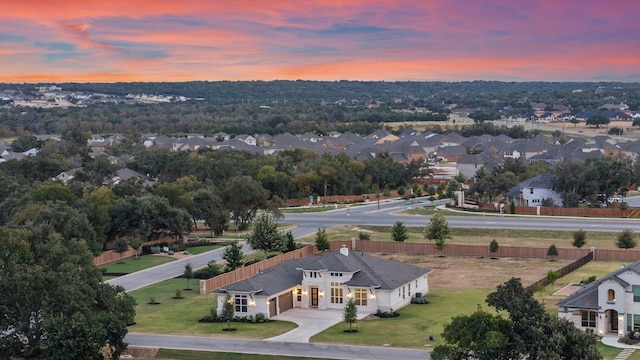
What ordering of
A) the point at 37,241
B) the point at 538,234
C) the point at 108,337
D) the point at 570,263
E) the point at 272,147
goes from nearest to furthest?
the point at 108,337
the point at 37,241
the point at 570,263
the point at 538,234
the point at 272,147

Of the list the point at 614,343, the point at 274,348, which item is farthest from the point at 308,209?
the point at 614,343

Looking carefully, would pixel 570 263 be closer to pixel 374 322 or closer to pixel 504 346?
pixel 374 322

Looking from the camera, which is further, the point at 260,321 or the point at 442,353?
the point at 260,321

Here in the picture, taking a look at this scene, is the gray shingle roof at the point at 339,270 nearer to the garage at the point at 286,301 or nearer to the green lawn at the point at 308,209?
the garage at the point at 286,301

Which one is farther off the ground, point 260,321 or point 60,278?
point 60,278

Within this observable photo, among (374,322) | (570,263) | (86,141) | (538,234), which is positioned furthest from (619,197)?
(86,141)
